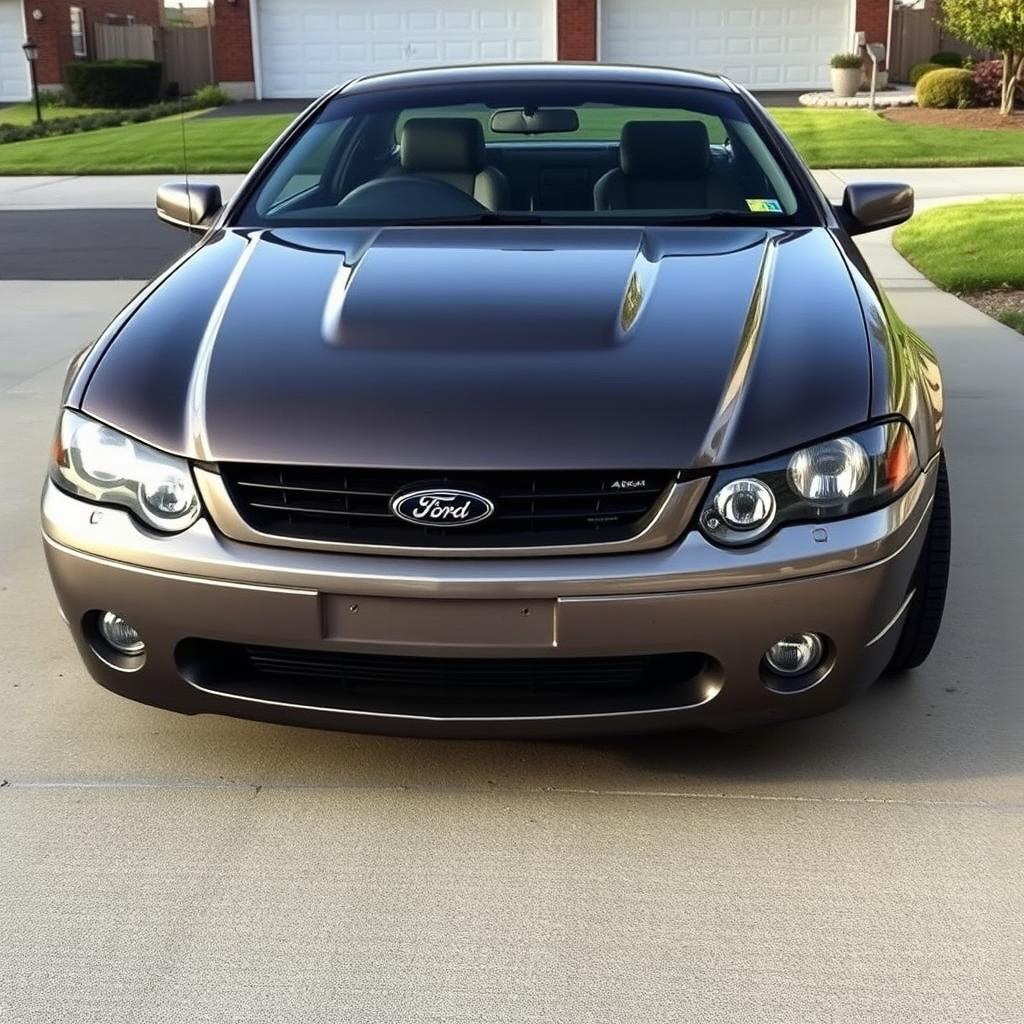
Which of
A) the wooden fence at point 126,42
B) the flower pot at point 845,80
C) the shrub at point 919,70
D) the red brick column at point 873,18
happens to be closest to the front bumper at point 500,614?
the flower pot at point 845,80

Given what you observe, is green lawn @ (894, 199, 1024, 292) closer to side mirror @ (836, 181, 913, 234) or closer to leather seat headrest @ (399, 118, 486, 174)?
side mirror @ (836, 181, 913, 234)

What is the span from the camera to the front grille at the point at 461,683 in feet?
9.00

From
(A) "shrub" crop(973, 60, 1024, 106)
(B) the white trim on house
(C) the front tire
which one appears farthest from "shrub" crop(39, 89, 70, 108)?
(C) the front tire

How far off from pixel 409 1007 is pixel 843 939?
0.79 metres

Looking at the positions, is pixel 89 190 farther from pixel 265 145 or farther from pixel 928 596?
pixel 928 596

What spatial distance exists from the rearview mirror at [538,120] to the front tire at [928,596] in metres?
2.01

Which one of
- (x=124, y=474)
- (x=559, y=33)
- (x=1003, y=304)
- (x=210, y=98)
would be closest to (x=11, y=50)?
(x=210, y=98)

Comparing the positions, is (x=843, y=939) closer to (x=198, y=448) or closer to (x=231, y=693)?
(x=231, y=693)

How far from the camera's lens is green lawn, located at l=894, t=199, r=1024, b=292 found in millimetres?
8758

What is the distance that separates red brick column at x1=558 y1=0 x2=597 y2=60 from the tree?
939 cm

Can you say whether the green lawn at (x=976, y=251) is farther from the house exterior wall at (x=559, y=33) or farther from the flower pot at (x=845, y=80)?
the house exterior wall at (x=559, y=33)

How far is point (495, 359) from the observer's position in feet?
9.53

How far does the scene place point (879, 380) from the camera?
288 centimetres

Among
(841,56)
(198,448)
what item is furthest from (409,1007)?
(841,56)
